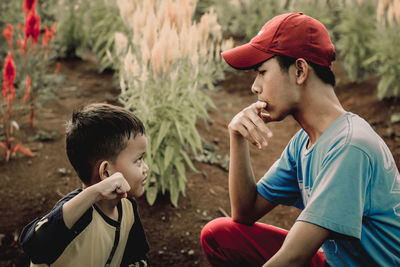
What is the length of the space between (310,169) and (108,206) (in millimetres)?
959

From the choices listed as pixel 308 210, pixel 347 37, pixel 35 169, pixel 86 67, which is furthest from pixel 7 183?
pixel 347 37

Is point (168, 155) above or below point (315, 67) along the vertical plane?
below

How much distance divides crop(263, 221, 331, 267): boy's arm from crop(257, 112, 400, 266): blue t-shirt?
0.03m

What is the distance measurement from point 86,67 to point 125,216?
4.92m

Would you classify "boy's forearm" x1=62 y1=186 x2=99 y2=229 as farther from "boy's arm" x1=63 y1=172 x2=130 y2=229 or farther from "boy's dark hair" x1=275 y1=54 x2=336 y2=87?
"boy's dark hair" x1=275 y1=54 x2=336 y2=87

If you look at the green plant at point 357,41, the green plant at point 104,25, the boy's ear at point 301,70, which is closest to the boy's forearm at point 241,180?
the boy's ear at point 301,70

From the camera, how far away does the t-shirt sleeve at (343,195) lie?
1456 millimetres

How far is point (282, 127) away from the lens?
18.1 feet

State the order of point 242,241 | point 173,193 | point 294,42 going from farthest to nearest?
point 173,193 → point 242,241 → point 294,42

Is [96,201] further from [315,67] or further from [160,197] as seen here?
[160,197]

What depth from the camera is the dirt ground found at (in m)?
2.99

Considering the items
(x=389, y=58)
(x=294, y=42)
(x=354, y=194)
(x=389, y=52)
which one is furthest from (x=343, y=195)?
(x=389, y=58)

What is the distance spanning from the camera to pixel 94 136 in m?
1.80

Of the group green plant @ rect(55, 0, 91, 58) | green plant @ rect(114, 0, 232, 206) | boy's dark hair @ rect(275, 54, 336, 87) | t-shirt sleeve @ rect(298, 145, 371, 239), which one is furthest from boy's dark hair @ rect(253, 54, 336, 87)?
green plant @ rect(55, 0, 91, 58)
